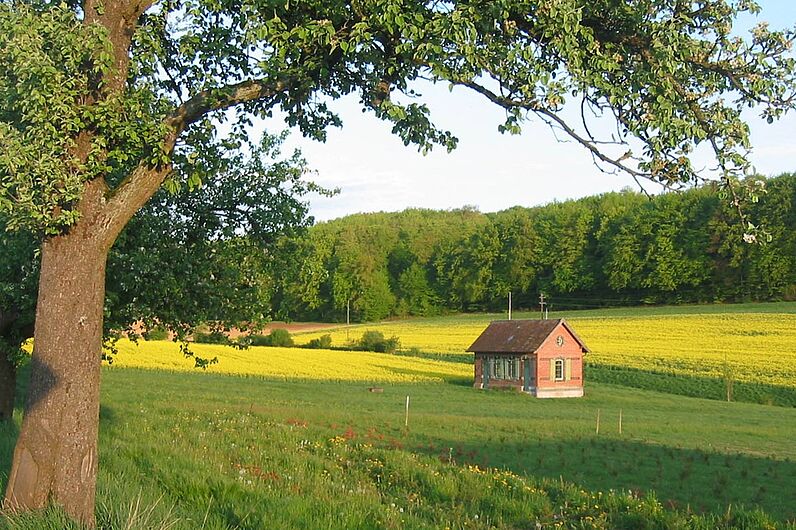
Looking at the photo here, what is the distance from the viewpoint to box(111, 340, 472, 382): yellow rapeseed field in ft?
194

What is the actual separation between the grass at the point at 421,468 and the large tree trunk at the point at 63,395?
0.34 metres

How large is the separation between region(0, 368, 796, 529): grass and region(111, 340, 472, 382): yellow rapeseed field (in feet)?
53.1

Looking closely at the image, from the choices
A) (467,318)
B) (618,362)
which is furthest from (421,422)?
(467,318)

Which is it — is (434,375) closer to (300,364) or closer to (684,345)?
(300,364)

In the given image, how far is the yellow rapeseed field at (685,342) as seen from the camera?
59.9m

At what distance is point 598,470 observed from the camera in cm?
2230

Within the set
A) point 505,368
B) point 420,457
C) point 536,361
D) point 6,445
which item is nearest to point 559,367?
point 536,361

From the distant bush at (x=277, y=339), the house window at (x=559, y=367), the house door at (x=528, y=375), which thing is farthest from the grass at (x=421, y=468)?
the distant bush at (x=277, y=339)

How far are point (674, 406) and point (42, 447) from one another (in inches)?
1828

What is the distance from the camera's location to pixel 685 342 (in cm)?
7056

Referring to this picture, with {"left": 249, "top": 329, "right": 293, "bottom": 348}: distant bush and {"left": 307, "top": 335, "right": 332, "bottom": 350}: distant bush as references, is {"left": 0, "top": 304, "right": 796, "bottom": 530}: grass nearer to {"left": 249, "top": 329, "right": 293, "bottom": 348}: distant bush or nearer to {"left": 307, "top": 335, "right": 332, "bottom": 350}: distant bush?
{"left": 249, "top": 329, "right": 293, "bottom": 348}: distant bush

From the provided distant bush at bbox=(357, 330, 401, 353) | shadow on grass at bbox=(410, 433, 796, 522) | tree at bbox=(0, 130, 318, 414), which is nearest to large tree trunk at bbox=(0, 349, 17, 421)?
tree at bbox=(0, 130, 318, 414)

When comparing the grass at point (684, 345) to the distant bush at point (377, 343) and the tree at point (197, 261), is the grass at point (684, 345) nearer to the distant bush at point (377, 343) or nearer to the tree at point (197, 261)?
the distant bush at point (377, 343)

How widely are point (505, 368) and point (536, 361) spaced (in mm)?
2576
